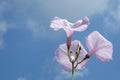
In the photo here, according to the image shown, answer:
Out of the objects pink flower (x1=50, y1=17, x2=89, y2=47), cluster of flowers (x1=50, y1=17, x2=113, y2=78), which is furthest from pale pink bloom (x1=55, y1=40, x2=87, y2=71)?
pink flower (x1=50, y1=17, x2=89, y2=47)

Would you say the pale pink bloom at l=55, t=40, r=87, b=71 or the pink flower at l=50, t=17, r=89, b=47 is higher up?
the pink flower at l=50, t=17, r=89, b=47

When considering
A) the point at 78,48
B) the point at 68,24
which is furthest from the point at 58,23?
the point at 78,48

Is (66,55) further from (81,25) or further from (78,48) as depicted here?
(81,25)

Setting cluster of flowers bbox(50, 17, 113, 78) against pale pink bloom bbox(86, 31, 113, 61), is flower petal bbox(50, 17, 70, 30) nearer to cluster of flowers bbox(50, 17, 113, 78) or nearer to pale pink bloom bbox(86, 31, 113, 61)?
cluster of flowers bbox(50, 17, 113, 78)

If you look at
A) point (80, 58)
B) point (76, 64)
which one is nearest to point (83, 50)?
point (80, 58)

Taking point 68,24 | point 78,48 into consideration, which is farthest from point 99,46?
point 68,24

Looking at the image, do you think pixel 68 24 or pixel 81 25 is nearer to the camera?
pixel 81 25

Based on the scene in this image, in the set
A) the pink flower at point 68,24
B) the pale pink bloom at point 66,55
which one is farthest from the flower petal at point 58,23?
the pale pink bloom at point 66,55
